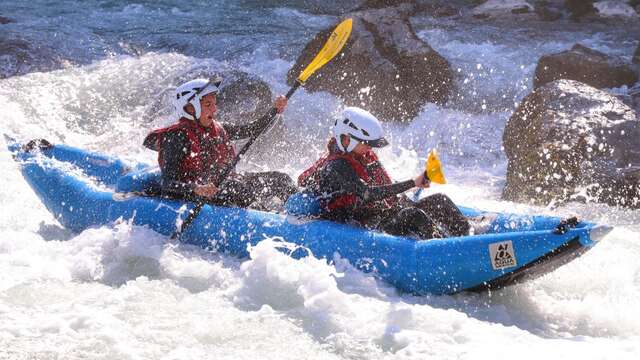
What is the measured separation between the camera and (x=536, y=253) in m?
4.50

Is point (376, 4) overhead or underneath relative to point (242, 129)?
underneath

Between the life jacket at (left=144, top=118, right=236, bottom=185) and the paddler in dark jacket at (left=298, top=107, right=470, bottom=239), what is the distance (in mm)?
975

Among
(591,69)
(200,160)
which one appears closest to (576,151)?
(591,69)

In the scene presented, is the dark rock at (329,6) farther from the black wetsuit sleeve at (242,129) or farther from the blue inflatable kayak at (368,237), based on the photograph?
the blue inflatable kayak at (368,237)

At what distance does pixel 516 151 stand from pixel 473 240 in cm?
372

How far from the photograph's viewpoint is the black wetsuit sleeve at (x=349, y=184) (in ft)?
16.5

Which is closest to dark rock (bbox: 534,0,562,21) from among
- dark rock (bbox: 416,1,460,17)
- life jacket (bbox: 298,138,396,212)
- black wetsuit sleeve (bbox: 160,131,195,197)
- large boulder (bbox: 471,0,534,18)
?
large boulder (bbox: 471,0,534,18)

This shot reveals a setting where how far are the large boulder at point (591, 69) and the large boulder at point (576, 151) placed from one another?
1622 mm

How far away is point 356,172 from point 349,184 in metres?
0.13

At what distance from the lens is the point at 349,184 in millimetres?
5098

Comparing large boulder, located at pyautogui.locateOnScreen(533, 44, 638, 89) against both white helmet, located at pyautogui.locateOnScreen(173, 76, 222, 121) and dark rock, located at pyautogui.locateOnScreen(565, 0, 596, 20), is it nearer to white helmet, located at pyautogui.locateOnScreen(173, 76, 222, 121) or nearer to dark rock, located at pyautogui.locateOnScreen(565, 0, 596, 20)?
dark rock, located at pyautogui.locateOnScreen(565, 0, 596, 20)

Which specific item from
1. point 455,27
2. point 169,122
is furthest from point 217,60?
point 455,27

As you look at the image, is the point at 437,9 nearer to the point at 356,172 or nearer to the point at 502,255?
the point at 356,172

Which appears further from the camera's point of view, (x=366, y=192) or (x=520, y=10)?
(x=520, y=10)
